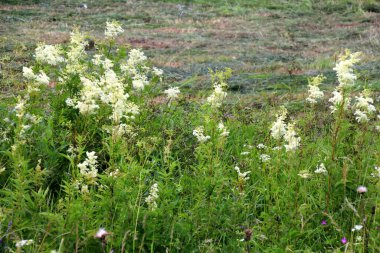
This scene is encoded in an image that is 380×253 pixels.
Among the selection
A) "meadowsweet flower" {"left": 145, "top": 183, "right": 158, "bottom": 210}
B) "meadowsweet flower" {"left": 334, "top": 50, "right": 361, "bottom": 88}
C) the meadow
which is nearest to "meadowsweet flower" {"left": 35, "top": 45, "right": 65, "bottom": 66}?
the meadow

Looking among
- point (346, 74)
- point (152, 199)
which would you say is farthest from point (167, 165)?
point (346, 74)

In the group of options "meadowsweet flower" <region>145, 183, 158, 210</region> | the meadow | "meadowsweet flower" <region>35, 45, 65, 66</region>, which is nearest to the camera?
the meadow

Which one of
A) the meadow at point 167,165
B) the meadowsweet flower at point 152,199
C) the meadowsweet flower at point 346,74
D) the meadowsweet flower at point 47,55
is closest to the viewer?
the meadow at point 167,165

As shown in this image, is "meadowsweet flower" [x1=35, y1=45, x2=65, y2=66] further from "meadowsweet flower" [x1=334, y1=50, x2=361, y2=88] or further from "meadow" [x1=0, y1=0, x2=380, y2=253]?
"meadowsweet flower" [x1=334, y1=50, x2=361, y2=88]

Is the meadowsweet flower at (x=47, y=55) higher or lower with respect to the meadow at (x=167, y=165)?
higher

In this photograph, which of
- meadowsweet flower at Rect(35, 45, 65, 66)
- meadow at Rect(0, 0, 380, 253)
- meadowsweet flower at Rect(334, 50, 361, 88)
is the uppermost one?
meadowsweet flower at Rect(334, 50, 361, 88)

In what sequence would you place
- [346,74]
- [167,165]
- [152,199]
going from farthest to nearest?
[167,165] < [346,74] < [152,199]

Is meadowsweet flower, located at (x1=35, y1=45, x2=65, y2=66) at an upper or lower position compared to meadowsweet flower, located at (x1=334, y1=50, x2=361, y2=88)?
lower

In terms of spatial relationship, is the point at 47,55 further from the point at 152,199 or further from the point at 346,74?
the point at 346,74

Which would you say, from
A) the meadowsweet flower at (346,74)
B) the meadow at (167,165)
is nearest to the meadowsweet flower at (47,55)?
the meadow at (167,165)

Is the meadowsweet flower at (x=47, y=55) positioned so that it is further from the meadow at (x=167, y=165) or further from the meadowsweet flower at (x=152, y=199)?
the meadowsweet flower at (x=152, y=199)

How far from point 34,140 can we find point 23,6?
26.5 m

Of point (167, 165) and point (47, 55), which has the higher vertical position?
point (47, 55)

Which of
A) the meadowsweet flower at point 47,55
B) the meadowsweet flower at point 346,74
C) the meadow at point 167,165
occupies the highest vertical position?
the meadowsweet flower at point 346,74
